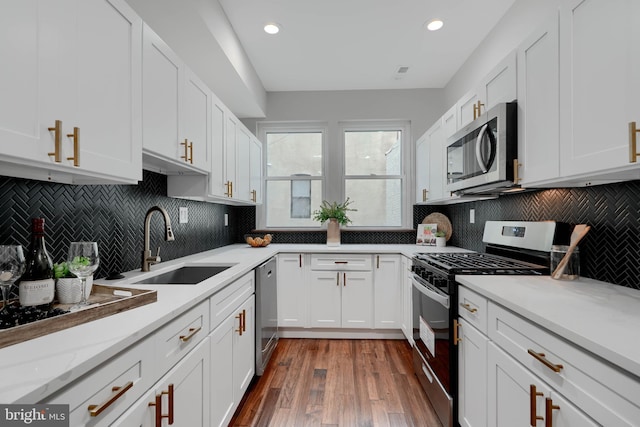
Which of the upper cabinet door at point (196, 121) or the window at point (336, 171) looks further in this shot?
the window at point (336, 171)

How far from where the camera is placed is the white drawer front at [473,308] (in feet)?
4.66

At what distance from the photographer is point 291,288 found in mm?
3078

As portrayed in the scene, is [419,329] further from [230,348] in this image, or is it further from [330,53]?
[330,53]

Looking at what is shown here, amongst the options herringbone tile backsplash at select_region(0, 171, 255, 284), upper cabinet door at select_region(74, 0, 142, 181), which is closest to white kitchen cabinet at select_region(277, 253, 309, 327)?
herringbone tile backsplash at select_region(0, 171, 255, 284)

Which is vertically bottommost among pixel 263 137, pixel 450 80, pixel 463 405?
pixel 463 405

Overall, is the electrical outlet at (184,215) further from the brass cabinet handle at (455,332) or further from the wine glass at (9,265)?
the brass cabinet handle at (455,332)

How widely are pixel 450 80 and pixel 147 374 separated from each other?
3.71 m

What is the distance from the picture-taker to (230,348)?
5.61ft

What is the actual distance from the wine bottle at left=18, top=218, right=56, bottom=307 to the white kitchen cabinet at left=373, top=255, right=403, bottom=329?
8.22 ft

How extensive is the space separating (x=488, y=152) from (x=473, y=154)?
0.60 feet

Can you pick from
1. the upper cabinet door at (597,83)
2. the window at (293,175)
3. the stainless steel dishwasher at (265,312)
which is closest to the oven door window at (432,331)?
the upper cabinet door at (597,83)

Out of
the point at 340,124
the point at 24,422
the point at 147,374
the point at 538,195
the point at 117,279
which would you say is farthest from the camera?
the point at 340,124

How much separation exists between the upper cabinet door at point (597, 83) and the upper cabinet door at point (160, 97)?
6.08 ft

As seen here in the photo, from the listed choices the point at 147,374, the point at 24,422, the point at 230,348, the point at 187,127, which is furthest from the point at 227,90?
the point at 24,422
